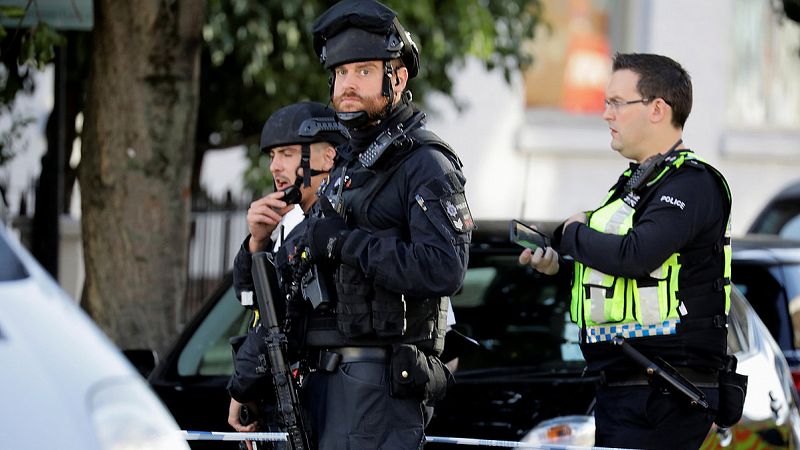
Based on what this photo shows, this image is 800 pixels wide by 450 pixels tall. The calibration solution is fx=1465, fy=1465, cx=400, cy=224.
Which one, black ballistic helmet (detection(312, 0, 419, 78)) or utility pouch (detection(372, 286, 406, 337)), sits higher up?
black ballistic helmet (detection(312, 0, 419, 78))

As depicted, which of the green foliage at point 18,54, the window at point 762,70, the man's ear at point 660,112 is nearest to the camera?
the man's ear at point 660,112

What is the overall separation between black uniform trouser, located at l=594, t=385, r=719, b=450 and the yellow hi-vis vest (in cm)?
A: 16

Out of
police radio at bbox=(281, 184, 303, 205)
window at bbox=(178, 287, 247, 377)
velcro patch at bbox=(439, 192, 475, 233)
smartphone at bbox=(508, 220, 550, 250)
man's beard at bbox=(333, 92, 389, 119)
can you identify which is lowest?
window at bbox=(178, 287, 247, 377)

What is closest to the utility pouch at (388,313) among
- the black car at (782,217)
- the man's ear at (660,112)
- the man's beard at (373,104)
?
the man's beard at (373,104)

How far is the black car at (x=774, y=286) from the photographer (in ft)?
18.8

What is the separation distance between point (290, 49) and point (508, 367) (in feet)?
16.8

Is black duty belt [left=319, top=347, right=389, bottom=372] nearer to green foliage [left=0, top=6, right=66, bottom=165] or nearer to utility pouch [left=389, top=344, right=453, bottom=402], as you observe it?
utility pouch [left=389, top=344, right=453, bottom=402]

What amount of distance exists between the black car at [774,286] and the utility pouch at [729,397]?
1776mm

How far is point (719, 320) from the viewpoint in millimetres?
3930

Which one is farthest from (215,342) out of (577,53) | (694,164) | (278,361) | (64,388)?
(577,53)

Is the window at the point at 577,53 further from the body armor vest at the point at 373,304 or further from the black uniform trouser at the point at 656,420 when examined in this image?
the body armor vest at the point at 373,304

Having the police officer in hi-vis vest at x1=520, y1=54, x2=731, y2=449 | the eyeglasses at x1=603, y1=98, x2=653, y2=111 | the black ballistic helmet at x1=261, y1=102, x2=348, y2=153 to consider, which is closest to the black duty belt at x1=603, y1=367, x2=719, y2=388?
the police officer in hi-vis vest at x1=520, y1=54, x2=731, y2=449

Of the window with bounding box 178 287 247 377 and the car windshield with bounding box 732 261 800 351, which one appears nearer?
the window with bounding box 178 287 247 377

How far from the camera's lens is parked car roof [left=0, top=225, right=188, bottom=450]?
7.98 feet
